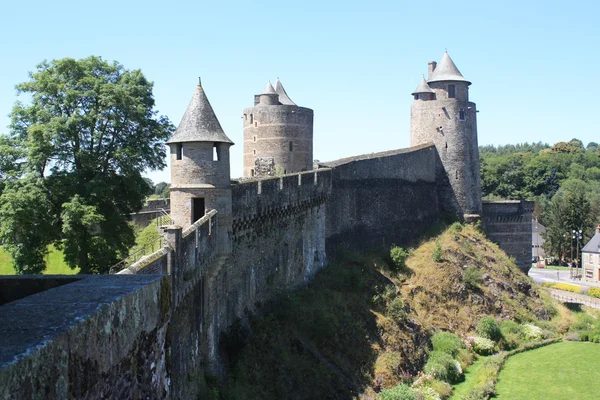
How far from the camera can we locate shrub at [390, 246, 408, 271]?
3772 centimetres

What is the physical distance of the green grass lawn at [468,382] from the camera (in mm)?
29781

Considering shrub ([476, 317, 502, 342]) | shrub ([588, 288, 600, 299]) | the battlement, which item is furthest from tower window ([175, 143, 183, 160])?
shrub ([588, 288, 600, 299])

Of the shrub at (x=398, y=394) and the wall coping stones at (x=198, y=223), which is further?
the shrub at (x=398, y=394)

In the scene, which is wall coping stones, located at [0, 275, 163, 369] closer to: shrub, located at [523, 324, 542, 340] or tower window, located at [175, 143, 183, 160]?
tower window, located at [175, 143, 183, 160]

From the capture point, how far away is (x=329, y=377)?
24.2 meters

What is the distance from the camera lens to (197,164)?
19.6 metres

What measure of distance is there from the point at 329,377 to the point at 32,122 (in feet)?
49.2

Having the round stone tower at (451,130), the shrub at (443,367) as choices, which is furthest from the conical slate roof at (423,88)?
the shrub at (443,367)

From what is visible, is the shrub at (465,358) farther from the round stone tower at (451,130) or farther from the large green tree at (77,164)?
the large green tree at (77,164)

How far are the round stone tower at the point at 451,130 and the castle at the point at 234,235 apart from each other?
82 millimetres

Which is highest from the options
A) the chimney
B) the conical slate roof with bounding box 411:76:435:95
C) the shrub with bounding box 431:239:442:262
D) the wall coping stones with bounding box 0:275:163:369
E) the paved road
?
the chimney

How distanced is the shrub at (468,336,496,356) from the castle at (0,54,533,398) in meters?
8.02

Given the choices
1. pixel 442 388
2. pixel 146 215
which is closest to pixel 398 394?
pixel 442 388

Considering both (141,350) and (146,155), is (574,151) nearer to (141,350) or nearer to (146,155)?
(146,155)
